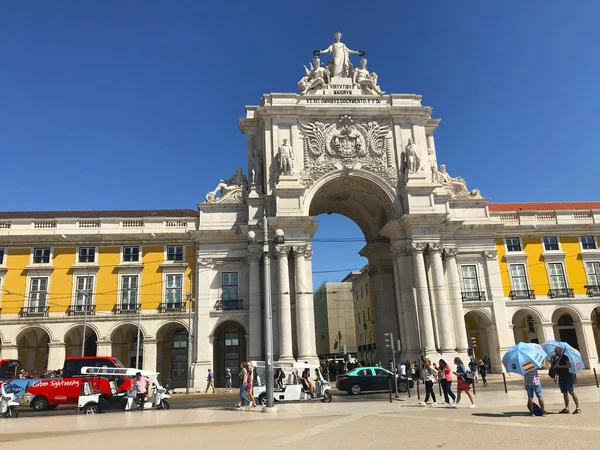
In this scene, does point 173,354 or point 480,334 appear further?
point 480,334

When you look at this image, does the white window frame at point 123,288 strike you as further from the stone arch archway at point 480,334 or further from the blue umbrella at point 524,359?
the blue umbrella at point 524,359

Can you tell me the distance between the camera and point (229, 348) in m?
41.3

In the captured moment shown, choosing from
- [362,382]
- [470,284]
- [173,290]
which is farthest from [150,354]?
[470,284]

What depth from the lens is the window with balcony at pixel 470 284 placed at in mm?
39509

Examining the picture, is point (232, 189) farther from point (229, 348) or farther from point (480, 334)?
point (480, 334)

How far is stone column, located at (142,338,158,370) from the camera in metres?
36.7

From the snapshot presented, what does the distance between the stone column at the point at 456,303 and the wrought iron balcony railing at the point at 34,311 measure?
31.2m

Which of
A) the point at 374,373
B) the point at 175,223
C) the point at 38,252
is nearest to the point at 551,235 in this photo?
the point at 374,373

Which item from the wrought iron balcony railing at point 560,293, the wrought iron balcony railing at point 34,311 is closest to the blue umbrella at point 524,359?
the wrought iron balcony railing at point 560,293

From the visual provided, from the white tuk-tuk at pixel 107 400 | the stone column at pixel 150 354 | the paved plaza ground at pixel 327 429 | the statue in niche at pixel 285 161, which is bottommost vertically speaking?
the paved plaza ground at pixel 327 429

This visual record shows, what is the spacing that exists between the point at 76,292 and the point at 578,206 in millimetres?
46227

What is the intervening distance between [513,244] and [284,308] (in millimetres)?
21040

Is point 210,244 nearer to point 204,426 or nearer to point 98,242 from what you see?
point 98,242

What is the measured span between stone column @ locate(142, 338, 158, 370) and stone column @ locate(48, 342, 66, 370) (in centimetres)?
597
